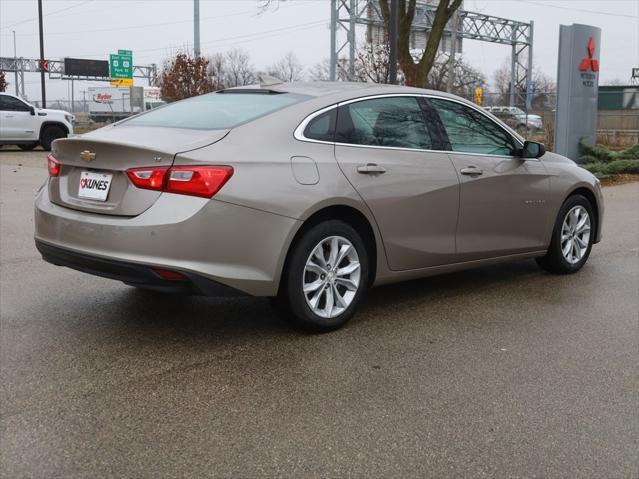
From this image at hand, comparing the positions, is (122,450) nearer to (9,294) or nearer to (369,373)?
(369,373)

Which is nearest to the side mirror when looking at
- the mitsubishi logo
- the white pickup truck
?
the mitsubishi logo

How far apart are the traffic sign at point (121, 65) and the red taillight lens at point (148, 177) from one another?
47.8 metres

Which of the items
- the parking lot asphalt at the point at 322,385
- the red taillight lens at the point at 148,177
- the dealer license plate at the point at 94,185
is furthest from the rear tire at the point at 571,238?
the dealer license plate at the point at 94,185

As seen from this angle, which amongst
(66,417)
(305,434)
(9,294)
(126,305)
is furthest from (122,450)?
(9,294)

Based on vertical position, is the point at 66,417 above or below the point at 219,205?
below

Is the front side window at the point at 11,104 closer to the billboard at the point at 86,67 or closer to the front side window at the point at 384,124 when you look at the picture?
the front side window at the point at 384,124

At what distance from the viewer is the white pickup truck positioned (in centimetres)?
2338

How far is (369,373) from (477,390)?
595mm

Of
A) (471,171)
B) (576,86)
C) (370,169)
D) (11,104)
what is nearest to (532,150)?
(471,171)

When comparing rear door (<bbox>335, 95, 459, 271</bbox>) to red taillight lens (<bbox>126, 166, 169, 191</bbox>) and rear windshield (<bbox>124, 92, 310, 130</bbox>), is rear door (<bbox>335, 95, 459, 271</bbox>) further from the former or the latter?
red taillight lens (<bbox>126, 166, 169, 191</bbox>)

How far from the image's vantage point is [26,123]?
23688 millimetres

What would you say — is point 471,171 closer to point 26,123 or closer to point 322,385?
point 322,385

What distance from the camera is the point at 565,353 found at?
4801 mm

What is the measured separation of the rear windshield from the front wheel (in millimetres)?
840
